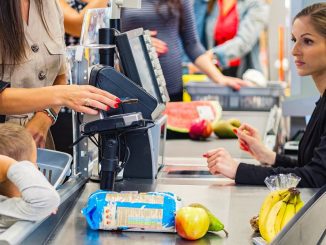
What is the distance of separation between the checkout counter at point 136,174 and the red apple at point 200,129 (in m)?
0.81

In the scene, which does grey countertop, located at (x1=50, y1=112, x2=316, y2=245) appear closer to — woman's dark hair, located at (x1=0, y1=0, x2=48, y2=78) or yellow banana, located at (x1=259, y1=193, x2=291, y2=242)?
yellow banana, located at (x1=259, y1=193, x2=291, y2=242)

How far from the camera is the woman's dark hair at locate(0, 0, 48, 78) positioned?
238 cm

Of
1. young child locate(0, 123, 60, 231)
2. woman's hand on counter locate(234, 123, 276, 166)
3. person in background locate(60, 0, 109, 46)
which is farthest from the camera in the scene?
person in background locate(60, 0, 109, 46)

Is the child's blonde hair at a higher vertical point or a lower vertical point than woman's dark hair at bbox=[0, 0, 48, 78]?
lower

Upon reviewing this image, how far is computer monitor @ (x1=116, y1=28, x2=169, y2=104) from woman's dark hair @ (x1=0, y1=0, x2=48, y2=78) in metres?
0.32

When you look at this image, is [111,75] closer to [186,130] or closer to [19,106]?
[19,106]

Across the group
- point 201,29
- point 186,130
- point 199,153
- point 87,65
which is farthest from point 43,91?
point 201,29

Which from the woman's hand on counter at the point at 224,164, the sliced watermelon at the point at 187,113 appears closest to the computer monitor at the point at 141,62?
the woman's hand on counter at the point at 224,164

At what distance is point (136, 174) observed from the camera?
265 centimetres

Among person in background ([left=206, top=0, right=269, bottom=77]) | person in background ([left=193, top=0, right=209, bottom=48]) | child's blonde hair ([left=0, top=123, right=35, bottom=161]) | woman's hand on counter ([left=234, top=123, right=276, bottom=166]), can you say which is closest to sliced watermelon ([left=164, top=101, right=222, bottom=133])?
woman's hand on counter ([left=234, top=123, right=276, bottom=166])

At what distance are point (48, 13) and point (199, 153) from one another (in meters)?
1.11

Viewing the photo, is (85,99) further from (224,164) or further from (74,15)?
(74,15)

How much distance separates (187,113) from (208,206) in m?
1.86

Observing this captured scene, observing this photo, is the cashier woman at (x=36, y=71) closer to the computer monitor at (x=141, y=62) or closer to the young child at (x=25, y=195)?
the computer monitor at (x=141, y=62)
